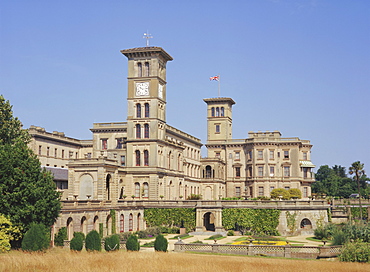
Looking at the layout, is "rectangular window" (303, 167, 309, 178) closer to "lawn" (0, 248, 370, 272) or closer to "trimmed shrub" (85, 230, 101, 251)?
"trimmed shrub" (85, 230, 101, 251)

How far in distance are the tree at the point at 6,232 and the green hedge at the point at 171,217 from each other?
2951 cm

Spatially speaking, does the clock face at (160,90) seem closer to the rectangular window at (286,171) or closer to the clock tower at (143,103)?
the clock tower at (143,103)

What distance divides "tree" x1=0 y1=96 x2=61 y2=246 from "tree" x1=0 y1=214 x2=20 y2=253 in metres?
0.70

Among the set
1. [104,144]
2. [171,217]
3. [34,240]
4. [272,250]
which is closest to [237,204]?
[171,217]

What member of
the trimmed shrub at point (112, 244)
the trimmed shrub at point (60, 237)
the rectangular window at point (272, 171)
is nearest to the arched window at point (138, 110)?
the trimmed shrub at point (60, 237)

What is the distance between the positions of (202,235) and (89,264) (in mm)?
36406

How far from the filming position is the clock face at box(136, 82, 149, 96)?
75688mm

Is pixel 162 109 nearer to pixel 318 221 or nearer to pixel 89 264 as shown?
pixel 318 221

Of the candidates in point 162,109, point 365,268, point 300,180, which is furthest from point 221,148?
point 365,268

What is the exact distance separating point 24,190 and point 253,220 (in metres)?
33.5

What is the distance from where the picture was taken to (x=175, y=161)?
8344cm

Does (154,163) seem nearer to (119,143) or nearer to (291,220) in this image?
(119,143)

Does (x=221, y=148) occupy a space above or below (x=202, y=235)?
above

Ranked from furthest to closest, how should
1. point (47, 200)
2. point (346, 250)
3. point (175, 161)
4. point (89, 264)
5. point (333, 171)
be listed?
point (333, 171) → point (175, 161) → point (47, 200) → point (346, 250) → point (89, 264)
